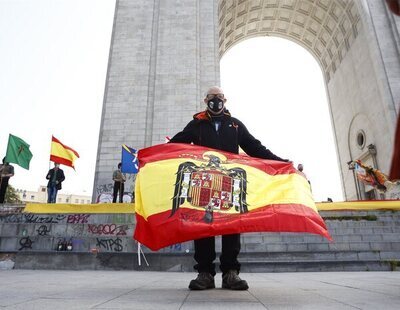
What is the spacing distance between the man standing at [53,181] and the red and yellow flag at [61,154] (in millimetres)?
1046

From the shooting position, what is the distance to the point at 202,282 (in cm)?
358

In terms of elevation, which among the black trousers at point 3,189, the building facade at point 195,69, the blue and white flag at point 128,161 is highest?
the building facade at point 195,69

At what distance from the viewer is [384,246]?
9414mm

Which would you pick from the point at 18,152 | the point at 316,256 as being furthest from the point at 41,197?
the point at 316,256

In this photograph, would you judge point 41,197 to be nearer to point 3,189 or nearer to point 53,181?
point 3,189

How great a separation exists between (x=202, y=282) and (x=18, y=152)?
1295 centimetres

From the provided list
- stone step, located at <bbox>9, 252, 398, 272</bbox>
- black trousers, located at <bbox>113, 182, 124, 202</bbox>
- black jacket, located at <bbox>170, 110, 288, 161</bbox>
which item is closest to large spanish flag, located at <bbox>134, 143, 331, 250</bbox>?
black jacket, located at <bbox>170, 110, 288, 161</bbox>

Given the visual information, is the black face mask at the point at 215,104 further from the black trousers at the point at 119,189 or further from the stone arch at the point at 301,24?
the stone arch at the point at 301,24

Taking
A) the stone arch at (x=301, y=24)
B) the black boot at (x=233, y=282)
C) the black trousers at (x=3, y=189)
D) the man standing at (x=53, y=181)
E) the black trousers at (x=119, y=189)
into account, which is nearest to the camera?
the black boot at (x=233, y=282)

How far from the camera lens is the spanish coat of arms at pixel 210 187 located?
382cm

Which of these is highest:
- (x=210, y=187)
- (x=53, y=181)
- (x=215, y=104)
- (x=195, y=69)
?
(x=195, y=69)

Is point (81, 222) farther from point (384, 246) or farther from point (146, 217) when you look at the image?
point (384, 246)

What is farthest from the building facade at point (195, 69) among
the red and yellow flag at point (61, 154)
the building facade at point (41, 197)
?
the building facade at point (41, 197)

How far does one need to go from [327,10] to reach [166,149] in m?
27.0
